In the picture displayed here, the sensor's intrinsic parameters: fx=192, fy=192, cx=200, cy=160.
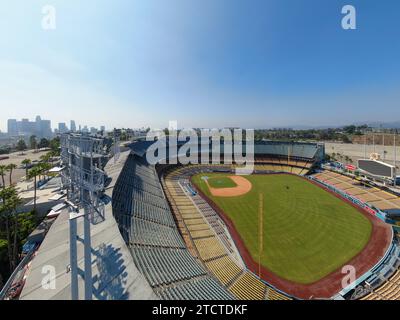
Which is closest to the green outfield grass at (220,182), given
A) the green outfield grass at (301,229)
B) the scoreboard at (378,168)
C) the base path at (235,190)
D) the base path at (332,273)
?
the base path at (235,190)

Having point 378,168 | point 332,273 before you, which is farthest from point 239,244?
point 378,168

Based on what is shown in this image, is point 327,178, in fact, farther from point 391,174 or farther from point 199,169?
point 199,169

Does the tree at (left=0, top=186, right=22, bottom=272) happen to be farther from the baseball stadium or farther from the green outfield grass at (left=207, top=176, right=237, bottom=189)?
the green outfield grass at (left=207, top=176, right=237, bottom=189)

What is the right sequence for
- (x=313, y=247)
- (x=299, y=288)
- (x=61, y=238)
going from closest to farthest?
(x=61, y=238) < (x=299, y=288) < (x=313, y=247)

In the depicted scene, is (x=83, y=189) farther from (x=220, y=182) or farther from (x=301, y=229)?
(x=220, y=182)

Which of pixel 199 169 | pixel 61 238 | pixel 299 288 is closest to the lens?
pixel 61 238

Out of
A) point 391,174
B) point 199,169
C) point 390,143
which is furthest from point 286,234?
point 390,143

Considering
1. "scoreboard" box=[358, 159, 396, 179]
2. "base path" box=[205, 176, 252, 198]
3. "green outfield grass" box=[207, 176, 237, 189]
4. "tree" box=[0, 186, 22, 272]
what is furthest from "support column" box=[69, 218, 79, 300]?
"scoreboard" box=[358, 159, 396, 179]
